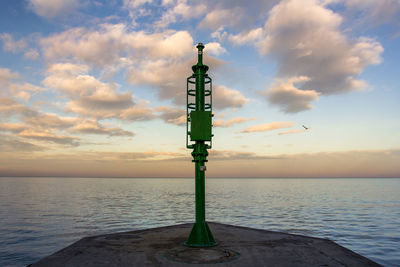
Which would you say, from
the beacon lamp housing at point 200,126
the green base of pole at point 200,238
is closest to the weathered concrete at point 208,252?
the green base of pole at point 200,238

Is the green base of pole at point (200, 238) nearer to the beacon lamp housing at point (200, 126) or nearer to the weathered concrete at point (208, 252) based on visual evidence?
the weathered concrete at point (208, 252)

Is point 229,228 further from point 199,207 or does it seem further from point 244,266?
point 244,266

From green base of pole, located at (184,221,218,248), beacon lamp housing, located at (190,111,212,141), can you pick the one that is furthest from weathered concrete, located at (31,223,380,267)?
beacon lamp housing, located at (190,111,212,141)

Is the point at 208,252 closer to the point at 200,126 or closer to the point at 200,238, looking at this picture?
the point at 200,238

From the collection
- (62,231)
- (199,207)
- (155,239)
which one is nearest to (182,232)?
(155,239)

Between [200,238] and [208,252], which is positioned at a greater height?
[200,238]

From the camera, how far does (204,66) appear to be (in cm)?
1570

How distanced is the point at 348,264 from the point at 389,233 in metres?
21.9

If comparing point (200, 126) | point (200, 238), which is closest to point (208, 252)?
point (200, 238)

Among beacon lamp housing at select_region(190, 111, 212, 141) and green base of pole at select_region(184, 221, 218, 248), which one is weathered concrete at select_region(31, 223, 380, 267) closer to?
green base of pole at select_region(184, 221, 218, 248)

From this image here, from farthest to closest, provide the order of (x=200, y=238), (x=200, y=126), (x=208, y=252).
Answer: (x=200, y=126)
(x=200, y=238)
(x=208, y=252)

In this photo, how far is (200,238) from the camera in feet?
47.8

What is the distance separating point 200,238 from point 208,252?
54.6 inches

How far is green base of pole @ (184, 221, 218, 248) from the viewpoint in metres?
14.5
